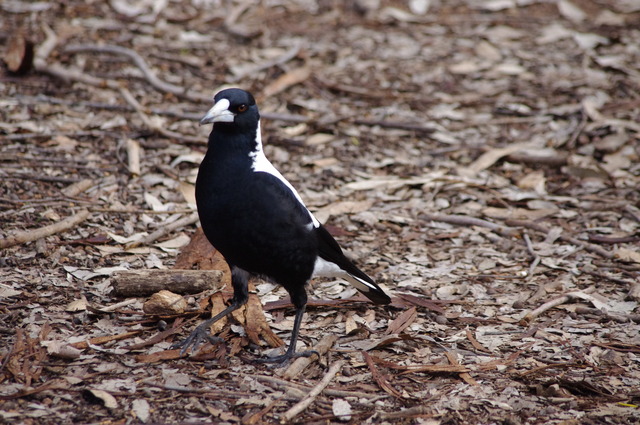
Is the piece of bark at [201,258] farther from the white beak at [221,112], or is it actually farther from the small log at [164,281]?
the white beak at [221,112]

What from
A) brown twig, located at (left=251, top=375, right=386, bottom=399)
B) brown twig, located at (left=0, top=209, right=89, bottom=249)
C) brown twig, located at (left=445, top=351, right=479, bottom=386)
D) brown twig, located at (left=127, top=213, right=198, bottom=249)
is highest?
brown twig, located at (left=0, top=209, right=89, bottom=249)

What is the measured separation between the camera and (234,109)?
3.10m

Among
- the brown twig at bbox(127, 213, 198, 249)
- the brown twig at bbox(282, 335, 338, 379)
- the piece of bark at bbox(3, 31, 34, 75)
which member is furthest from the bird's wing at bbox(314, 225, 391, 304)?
the piece of bark at bbox(3, 31, 34, 75)

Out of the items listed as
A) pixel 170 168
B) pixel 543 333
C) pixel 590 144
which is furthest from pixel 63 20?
pixel 543 333

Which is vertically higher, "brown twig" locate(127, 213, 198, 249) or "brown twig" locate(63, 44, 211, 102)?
"brown twig" locate(63, 44, 211, 102)

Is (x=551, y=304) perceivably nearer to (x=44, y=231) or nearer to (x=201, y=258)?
(x=201, y=258)

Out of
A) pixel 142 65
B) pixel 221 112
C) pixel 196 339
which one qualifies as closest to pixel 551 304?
pixel 196 339

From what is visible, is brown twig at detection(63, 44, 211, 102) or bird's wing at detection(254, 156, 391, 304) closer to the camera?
bird's wing at detection(254, 156, 391, 304)

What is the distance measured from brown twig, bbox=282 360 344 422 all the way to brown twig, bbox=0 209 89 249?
5.47 ft

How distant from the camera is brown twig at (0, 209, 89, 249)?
11.8 feet

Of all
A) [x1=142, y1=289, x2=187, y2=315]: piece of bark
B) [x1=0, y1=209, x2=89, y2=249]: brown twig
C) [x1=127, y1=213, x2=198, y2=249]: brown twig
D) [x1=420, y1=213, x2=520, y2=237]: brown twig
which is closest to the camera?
[x1=142, y1=289, x2=187, y2=315]: piece of bark

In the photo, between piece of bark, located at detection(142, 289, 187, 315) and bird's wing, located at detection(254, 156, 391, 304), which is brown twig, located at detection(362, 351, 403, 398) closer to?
bird's wing, located at detection(254, 156, 391, 304)

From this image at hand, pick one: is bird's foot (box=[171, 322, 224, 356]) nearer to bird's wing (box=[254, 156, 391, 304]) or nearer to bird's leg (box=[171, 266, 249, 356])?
bird's leg (box=[171, 266, 249, 356])

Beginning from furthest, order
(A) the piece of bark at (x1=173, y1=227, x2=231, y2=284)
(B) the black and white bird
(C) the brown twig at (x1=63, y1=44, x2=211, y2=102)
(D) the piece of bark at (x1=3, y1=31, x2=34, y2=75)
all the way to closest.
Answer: (C) the brown twig at (x1=63, y1=44, x2=211, y2=102), (D) the piece of bark at (x1=3, y1=31, x2=34, y2=75), (A) the piece of bark at (x1=173, y1=227, x2=231, y2=284), (B) the black and white bird
